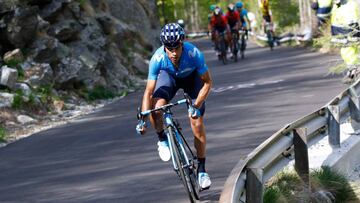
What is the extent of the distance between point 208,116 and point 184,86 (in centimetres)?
659

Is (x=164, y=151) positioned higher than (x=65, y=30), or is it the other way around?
(x=164, y=151)

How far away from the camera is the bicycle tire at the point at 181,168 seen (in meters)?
7.43

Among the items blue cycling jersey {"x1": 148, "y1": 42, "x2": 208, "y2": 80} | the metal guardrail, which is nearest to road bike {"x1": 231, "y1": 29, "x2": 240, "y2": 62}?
the metal guardrail

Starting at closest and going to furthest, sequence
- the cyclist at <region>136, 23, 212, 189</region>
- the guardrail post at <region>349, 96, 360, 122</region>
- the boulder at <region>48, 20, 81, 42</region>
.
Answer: the cyclist at <region>136, 23, 212, 189</region>, the guardrail post at <region>349, 96, 360, 122</region>, the boulder at <region>48, 20, 81, 42</region>

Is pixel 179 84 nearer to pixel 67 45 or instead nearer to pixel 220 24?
pixel 67 45

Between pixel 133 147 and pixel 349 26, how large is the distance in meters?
3.78

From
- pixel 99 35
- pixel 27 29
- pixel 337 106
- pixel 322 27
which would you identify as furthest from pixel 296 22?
pixel 337 106

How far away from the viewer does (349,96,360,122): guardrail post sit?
10133 mm

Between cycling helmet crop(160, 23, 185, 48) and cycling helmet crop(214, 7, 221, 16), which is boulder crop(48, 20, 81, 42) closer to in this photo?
cycling helmet crop(214, 7, 221, 16)

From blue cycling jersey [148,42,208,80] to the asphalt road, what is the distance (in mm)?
1282

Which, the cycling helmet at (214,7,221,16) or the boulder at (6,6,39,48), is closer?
the boulder at (6,6,39,48)

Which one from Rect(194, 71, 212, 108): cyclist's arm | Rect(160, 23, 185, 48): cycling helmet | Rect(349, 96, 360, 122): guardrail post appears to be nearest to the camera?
Rect(160, 23, 185, 48): cycling helmet

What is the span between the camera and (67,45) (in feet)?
75.7

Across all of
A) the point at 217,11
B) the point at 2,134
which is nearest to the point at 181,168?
the point at 2,134
